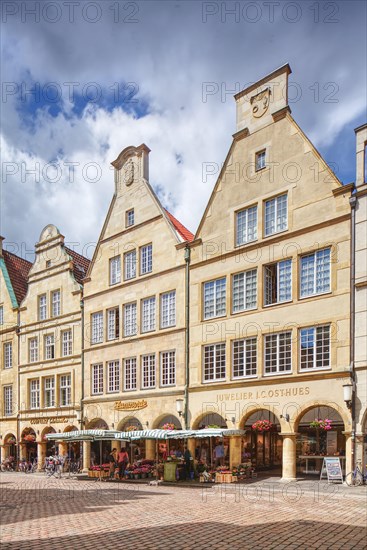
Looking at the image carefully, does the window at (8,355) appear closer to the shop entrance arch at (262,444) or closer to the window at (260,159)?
the shop entrance arch at (262,444)

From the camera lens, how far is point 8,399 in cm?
3903

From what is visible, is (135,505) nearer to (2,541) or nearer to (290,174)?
(2,541)

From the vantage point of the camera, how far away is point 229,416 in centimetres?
2434

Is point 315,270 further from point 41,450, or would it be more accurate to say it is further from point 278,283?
point 41,450

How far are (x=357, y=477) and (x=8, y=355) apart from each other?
28127mm

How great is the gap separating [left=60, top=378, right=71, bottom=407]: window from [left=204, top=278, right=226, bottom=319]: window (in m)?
12.7

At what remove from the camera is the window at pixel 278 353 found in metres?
22.8

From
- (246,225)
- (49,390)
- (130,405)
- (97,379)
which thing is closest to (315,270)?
(246,225)

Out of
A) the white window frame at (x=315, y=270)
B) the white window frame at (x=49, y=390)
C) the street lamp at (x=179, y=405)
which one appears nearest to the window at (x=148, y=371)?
the street lamp at (x=179, y=405)

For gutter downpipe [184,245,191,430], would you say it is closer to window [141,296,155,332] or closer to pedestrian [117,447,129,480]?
window [141,296,155,332]

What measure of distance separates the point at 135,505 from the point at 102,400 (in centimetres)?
1518

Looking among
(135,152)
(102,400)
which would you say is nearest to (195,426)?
(102,400)

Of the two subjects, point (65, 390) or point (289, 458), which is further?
point (65, 390)

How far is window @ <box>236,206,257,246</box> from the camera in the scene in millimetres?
25156
